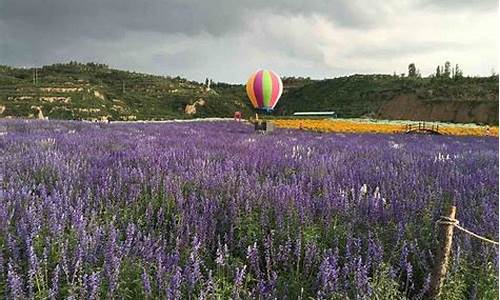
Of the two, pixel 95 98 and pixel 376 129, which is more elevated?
pixel 95 98

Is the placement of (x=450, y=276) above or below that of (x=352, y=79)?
below

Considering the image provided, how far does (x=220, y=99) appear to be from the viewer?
267ft

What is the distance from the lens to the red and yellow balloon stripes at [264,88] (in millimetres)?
29375

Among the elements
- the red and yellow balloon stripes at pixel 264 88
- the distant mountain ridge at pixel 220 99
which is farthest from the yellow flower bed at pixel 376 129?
the distant mountain ridge at pixel 220 99

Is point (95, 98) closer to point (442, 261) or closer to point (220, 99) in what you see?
point (220, 99)

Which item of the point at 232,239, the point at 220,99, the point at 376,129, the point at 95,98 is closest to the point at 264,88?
the point at 376,129

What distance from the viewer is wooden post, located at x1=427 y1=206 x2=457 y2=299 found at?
7.54 feet

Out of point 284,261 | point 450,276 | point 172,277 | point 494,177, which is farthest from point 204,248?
point 494,177

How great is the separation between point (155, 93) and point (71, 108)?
29.7m

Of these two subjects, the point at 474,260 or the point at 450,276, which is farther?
the point at 474,260

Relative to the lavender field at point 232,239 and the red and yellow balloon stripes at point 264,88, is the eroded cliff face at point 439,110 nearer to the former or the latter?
the red and yellow balloon stripes at point 264,88

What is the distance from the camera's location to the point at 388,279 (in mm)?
2348

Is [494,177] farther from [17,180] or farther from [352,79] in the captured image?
[352,79]

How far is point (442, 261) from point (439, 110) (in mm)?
62760
